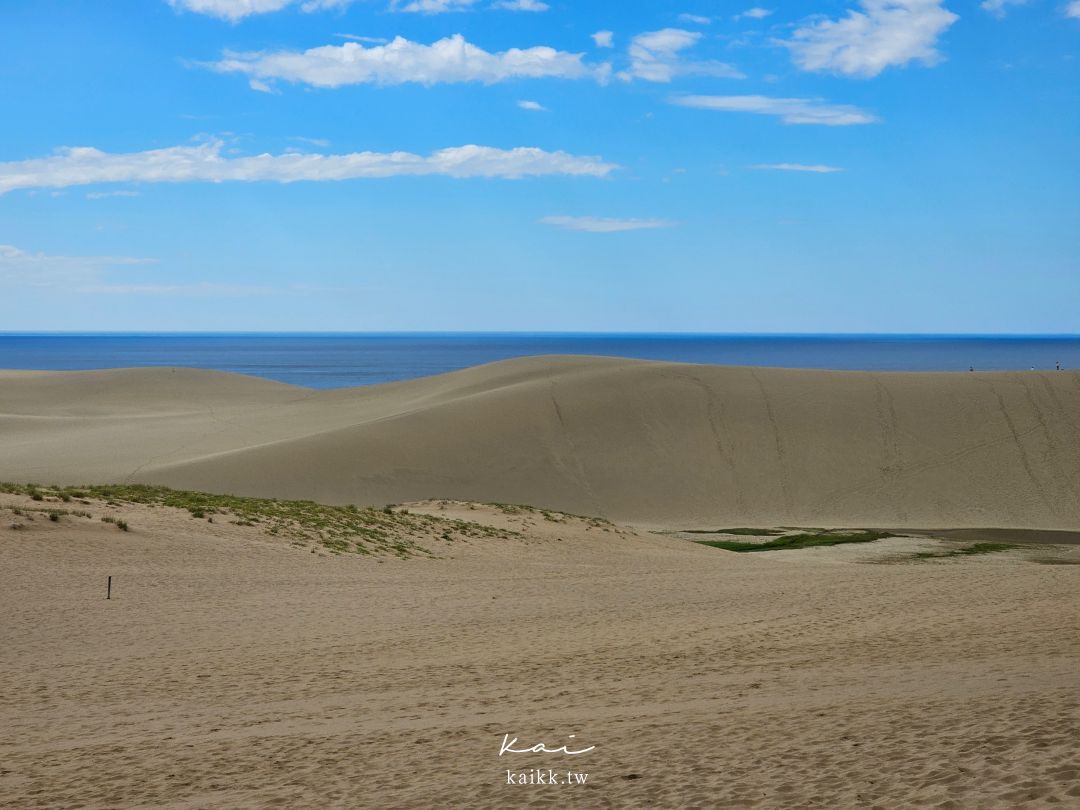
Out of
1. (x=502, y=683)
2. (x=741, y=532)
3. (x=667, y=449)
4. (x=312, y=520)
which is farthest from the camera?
(x=667, y=449)

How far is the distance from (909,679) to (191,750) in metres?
6.40

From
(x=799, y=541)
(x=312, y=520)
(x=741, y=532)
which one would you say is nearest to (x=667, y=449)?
(x=741, y=532)

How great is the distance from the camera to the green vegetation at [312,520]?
19.9 meters

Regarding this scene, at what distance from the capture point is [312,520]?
21.3 m

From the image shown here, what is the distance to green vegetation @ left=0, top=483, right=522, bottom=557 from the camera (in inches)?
785

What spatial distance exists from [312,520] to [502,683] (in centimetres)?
1209

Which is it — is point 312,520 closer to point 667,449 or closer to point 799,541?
point 799,541

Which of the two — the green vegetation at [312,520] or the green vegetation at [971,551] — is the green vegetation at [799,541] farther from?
the green vegetation at [312,520]

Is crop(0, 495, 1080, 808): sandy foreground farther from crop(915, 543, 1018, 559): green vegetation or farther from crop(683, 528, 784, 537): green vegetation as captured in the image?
crop(683, 528, 784, 537): green vegetation

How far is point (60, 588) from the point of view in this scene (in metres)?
14.0

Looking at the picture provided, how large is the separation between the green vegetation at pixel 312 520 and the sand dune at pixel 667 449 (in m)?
9.69

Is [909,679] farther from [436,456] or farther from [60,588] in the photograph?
[436,456]

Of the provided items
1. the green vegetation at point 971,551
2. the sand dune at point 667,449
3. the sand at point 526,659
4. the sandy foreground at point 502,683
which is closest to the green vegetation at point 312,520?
the sand at point 526,659

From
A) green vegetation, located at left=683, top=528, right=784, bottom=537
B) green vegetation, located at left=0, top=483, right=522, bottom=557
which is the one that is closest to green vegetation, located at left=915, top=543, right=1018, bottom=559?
green vegetation, located at left=683, top=528, right=784, bottom=537
